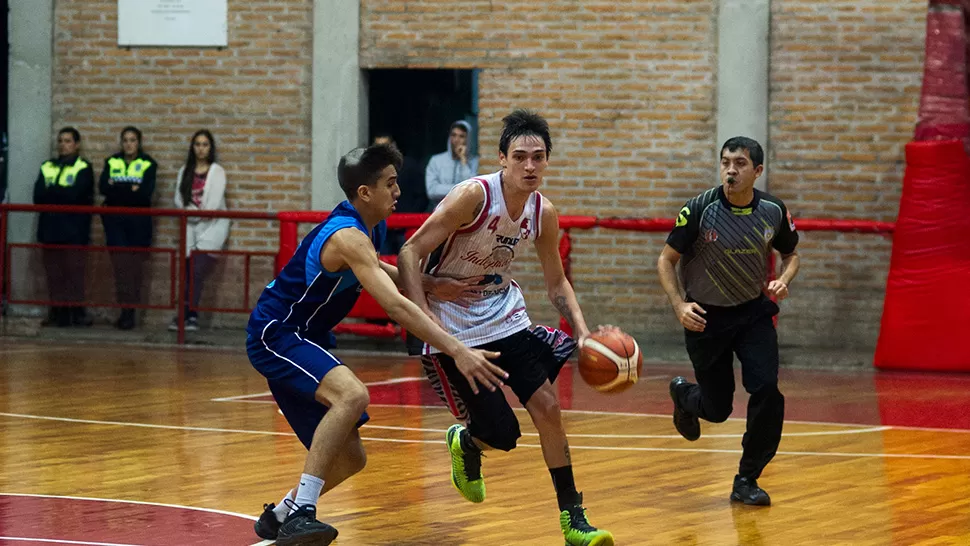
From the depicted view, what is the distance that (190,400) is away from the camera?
456 inches

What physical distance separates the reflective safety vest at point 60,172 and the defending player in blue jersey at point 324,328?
1085 centimetres

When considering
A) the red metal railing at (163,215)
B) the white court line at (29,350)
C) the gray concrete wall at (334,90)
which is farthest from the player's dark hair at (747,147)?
the gray concrete wall at (334,90)

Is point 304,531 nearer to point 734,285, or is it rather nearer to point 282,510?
point 282,510

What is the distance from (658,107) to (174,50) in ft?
17.6

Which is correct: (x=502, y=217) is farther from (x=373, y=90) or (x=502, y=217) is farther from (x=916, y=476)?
(x=373, y=90)

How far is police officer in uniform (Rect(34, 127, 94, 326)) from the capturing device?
1609cm

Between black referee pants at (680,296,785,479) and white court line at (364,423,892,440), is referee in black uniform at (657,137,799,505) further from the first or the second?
white court line at (364,423,892,440)

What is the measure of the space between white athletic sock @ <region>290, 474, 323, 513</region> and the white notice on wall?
11.6m

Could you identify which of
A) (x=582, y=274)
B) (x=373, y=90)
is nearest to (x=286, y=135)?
(x=373, y=90)

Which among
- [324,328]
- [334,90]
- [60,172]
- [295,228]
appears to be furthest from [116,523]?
[60,172]

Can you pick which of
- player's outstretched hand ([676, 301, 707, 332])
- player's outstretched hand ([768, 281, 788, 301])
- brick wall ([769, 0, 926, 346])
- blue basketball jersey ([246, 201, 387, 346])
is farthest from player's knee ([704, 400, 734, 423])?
brick wall ([769, 0, 926, 346])

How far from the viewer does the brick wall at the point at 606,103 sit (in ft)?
51.3

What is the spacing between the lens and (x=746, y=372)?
7.82m

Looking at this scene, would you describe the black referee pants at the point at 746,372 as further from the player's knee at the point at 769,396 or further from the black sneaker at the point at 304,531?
the black sneaker at the point at 304,531
